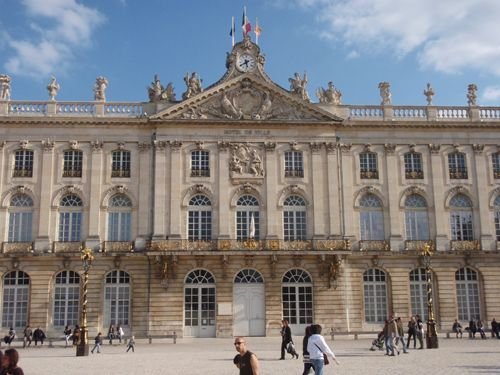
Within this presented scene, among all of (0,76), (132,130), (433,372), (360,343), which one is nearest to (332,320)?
(360,343)

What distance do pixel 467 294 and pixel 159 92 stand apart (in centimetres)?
2277

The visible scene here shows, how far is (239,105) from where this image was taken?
39812 millimetres

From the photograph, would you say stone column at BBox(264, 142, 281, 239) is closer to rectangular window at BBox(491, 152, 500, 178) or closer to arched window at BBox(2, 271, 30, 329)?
rectangular window at BBox(491, 152, 500, 178)

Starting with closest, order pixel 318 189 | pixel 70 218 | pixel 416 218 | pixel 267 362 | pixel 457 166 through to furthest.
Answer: pixel 267 362 → pixel 70 218 → pixel 318 189 → pixel 416 218 → pixel 457 166

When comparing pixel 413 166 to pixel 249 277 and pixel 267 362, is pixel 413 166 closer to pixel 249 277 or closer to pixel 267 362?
pixel 249 277

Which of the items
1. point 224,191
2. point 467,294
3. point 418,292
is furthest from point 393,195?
point 224,191

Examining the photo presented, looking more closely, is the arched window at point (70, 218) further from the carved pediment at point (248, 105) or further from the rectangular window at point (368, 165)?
the rectangular window at point (368, 165)

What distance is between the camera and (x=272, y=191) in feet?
127

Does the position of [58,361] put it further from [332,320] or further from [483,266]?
[483,266]

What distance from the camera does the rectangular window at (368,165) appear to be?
3994cm

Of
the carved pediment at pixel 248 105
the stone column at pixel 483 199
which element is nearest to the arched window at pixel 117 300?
the carved pediment at pixel 248 105

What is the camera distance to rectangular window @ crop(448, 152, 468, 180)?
4028 centimetres

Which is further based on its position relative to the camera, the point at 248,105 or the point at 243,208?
the point at 248,105

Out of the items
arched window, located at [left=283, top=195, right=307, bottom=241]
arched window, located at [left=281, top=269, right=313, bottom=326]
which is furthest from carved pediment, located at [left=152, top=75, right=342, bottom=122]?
arched window, located at [left=281, top=269, right=313, bottom=326]
